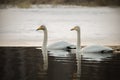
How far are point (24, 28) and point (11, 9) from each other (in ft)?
13.9

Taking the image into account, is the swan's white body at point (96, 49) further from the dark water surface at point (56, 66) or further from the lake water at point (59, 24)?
the lake water at point (59, 24)

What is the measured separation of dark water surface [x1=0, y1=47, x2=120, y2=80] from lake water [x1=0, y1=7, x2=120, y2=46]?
211 centimetres

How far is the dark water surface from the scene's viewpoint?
5816 mm

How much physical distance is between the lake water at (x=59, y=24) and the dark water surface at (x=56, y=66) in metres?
2.11

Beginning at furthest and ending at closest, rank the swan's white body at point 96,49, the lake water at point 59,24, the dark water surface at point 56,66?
the lake water at point 59,24 < the swan's white body at point 96,49 < the dark water surface at point 56,66

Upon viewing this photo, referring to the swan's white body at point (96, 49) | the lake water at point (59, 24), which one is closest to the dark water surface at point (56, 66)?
the swan's white body at point (96, 49)

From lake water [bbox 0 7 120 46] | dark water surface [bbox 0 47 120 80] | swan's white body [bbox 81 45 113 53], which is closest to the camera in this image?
dark water surface [bbox 0 47 120 80]

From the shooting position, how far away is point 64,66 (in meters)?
6.54

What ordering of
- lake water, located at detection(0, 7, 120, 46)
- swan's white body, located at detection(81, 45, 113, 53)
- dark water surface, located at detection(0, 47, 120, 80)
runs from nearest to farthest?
dark water surface, located at detection(0, 47, 120, 80)
swan's white body, located at detection(81, 45, 113, 53)
lake water, located at detection(0, 7, 120, 46)

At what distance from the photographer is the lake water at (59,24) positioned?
10672mm

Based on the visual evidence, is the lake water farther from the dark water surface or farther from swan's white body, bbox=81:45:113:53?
the dark water surface

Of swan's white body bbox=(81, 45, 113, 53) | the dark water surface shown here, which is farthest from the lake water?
the dark water surface

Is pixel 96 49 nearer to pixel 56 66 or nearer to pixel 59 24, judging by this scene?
pixel 56 66

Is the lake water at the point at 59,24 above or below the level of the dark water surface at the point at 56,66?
above
